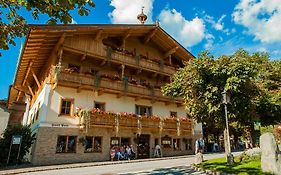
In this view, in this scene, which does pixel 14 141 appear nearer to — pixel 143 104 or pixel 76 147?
pixel 76 147

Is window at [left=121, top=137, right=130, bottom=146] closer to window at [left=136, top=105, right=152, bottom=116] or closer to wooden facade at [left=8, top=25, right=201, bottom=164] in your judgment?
wooden facade at [left=8, top=25, right=201, bottom=164]

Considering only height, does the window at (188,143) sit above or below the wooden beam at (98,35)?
below

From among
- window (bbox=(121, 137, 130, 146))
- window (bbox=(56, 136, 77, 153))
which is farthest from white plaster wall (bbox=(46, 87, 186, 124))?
window (bbox=(121, 137, 130, 146))

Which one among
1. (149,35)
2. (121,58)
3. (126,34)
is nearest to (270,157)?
(121,58)

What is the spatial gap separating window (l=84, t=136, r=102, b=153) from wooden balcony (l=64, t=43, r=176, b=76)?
7.65 metres

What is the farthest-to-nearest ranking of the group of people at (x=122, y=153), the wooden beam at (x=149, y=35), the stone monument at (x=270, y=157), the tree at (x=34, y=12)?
1. the wooden beam at (x=149, y=35)
2. the group of people at (x=122, y=153)
3. the stone monument at (x=270, y=157)
4. the tree at (x=34, y=12)

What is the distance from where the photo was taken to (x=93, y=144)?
22078 mm

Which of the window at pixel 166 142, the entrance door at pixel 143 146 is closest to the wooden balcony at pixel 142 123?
the window at pixel 166 142

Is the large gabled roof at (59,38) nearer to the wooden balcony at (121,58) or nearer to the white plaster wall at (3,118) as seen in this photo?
the wooden balcony at (121,58)

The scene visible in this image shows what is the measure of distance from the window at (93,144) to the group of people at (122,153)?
128 centimetres

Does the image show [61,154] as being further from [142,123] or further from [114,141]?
[142,123]

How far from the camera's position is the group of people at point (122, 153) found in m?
22.5

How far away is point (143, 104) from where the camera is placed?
27.0 meters

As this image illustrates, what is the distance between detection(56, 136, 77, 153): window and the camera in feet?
66.8
